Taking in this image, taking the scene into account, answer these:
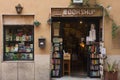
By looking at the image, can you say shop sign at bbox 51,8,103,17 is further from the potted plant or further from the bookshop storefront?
the potted plant

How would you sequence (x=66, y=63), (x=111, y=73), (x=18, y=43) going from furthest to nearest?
(x=66, y=63) → (x=18, y=43) → (x=111, y=73)

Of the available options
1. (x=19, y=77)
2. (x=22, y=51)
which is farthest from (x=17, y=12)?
(x=19, y=77)

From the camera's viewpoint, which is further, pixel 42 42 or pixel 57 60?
pixel 57 60

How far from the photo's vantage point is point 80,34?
18.1 metres

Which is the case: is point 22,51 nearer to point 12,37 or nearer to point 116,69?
point 12,37

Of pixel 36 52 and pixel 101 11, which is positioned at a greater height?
pixel 101 11

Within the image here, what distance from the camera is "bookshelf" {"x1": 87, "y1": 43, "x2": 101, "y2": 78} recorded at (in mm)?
16859

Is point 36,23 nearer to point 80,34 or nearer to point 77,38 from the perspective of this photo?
point 80,34

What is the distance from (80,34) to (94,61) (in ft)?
5.85

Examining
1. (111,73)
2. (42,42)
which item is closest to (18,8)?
(42,42)

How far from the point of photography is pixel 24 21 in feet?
53.3

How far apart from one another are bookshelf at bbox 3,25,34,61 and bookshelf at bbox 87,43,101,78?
2.70 m

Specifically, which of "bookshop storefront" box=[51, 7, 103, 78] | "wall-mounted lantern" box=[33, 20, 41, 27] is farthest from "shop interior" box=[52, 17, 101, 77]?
"wall-mounted lantern" box=[33, 20, 41, 27]

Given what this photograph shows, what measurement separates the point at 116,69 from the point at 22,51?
4.24 m
